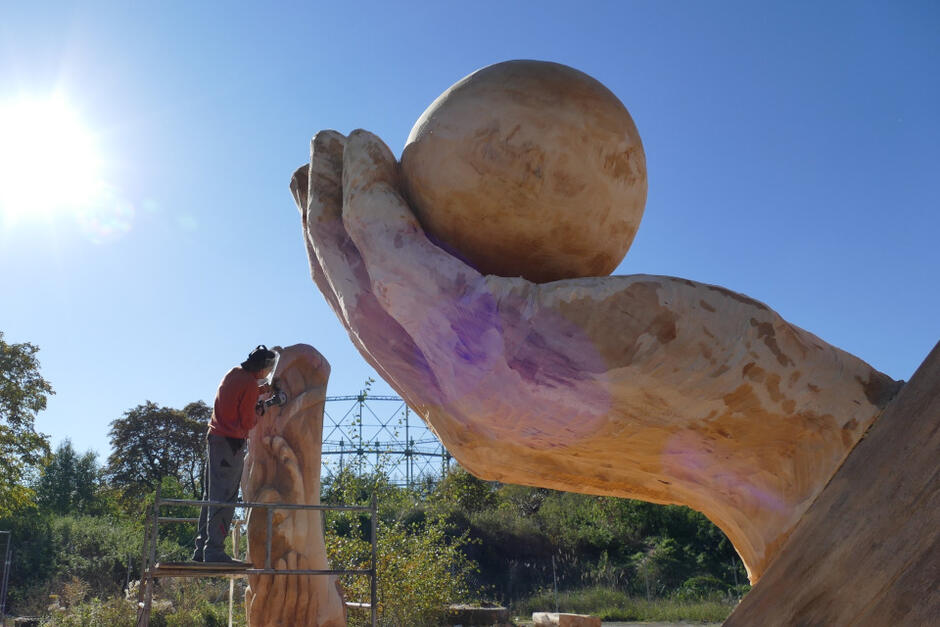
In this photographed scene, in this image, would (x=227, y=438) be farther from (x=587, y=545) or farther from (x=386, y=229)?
(x=587, y=545)

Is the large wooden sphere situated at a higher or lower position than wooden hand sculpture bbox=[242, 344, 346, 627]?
higher

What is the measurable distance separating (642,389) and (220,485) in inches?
137

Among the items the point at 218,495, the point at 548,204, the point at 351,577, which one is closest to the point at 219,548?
the point at 218,495

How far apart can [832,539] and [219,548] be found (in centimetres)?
436

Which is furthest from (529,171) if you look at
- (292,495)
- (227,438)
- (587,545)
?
(587,545)

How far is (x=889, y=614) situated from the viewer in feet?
3.21

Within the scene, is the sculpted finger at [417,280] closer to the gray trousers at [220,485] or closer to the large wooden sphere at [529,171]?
the large wooden sphere at [529,171]

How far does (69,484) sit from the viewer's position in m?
29.9


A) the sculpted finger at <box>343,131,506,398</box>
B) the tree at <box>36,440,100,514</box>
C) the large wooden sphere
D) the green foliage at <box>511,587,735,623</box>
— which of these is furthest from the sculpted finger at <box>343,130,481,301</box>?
the tree at <box>36,440,100,514</box>

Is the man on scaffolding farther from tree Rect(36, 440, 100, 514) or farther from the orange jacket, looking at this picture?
tree Rect(36, 440, 100, 514)

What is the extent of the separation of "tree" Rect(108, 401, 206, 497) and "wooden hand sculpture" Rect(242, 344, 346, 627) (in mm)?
20870

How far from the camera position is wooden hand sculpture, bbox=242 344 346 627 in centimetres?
609

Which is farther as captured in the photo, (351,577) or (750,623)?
(351,577)

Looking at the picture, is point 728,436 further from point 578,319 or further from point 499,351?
point 499,351
